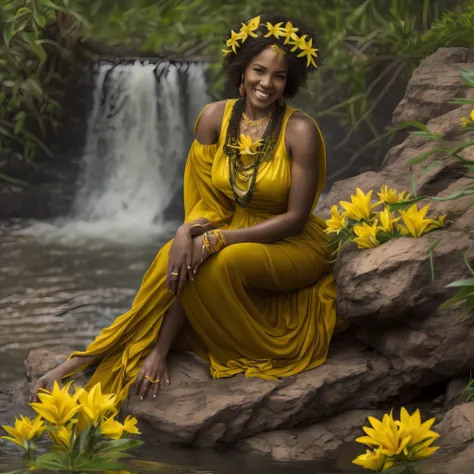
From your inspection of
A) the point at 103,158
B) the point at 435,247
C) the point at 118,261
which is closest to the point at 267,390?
the point at 435,247

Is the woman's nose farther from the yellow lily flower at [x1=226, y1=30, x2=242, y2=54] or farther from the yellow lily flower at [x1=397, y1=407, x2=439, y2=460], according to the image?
the yellow lily flower at [x1=397, y1=407, x2=439, y2=460]

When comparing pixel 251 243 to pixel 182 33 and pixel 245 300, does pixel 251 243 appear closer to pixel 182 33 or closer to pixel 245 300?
pixel 245 300

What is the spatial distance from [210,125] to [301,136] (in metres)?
0.38

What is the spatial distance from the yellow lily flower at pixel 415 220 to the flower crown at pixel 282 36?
65cm

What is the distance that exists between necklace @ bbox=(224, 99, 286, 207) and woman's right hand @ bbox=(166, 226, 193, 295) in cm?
29

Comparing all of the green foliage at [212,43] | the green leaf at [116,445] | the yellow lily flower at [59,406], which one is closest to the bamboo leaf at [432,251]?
the green leaf at [116,445]

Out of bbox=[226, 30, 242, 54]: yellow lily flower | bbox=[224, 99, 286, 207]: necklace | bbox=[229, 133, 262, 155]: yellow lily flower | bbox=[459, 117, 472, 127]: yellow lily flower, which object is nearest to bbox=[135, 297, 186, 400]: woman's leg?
bbox=[224, 99, 286, 207]: necklace

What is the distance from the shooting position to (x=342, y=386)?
4.51 metres

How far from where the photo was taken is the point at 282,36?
446 centimetres

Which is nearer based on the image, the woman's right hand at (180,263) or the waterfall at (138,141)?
the woman's right hand at (180,263)

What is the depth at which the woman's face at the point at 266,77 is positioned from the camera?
14.6 ft

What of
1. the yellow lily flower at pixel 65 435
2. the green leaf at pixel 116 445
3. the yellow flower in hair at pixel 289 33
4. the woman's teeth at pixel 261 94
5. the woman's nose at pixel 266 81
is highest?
the yellow flower in hair at pixel 289 33

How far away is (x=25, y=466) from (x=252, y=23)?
5.91 ft

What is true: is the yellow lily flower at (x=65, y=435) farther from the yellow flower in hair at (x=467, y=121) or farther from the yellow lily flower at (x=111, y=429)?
the yellow flower in hair at (x=467, y=121)
